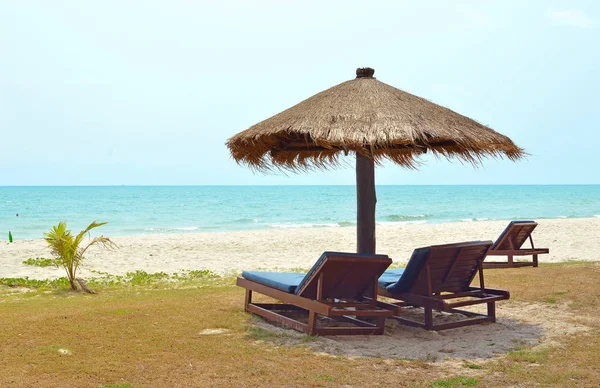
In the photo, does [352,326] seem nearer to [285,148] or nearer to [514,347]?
[514,347]


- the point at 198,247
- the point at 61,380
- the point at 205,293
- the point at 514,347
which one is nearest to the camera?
the point at 61,380

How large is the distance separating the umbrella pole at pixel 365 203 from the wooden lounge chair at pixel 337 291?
686mm

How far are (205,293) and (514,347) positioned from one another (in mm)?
4153

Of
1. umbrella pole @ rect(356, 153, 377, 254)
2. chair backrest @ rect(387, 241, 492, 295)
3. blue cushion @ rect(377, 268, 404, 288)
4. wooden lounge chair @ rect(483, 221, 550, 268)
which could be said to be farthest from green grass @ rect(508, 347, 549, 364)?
wooden lounge chair @ rect(483, 221, 550, 268)

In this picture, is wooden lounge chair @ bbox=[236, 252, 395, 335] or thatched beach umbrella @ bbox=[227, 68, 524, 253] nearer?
wooden lounge chair @ bbox=[236, 252, 395, 335]

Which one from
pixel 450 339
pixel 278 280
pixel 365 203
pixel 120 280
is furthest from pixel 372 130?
pixel 120 280

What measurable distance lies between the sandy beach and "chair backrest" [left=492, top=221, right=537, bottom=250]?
1982mm

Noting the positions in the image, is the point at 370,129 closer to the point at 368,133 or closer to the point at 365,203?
the point at 368,133

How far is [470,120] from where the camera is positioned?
624cm

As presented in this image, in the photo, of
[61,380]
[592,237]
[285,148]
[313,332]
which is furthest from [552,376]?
[592,237]

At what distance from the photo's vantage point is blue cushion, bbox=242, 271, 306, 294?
18.7 ft

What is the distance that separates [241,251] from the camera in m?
15.9

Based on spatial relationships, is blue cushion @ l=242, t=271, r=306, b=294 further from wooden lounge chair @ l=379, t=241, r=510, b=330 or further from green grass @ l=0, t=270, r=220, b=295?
green grass @ l=0, t=270, r=220, b=295

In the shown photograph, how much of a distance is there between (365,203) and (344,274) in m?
1.13
